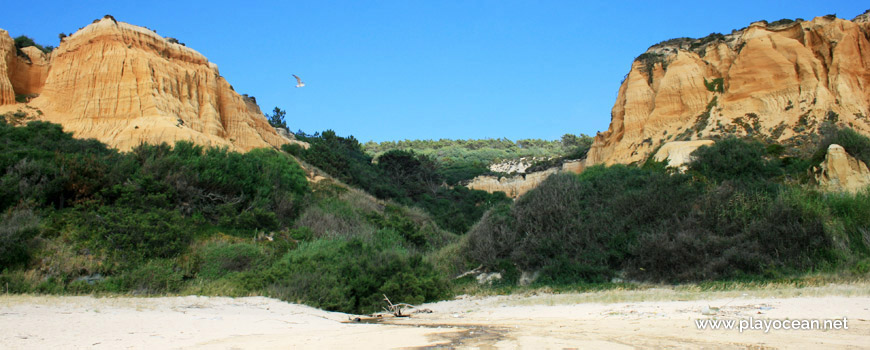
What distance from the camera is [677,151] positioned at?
24.4 m

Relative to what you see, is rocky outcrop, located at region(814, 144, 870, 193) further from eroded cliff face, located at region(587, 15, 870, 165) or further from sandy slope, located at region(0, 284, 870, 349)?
sandy slope, located at region(0, 284, 870, 349)

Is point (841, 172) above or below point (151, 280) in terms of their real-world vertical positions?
above

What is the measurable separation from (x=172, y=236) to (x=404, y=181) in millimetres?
33144

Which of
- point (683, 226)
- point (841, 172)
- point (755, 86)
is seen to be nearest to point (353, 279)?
point (683, 226)

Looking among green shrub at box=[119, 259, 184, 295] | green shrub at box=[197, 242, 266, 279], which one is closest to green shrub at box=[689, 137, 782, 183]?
green shrub at box=[197, 242, 266, 279]

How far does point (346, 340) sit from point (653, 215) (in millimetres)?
12830

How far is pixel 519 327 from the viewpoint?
23.2ft

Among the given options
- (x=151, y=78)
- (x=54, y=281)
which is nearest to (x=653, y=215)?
(x=54, y=281)

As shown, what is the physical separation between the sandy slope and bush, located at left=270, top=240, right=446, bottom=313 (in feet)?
2.82

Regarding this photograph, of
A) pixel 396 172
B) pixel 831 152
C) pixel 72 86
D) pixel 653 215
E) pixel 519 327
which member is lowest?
pixel 519 327

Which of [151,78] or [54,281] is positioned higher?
[151,78]

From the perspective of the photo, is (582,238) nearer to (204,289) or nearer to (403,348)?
(204,289)

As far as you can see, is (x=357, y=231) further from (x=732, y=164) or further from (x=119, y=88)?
(x=119, y=88)

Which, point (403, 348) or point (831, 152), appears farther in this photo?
point (831, 152)
